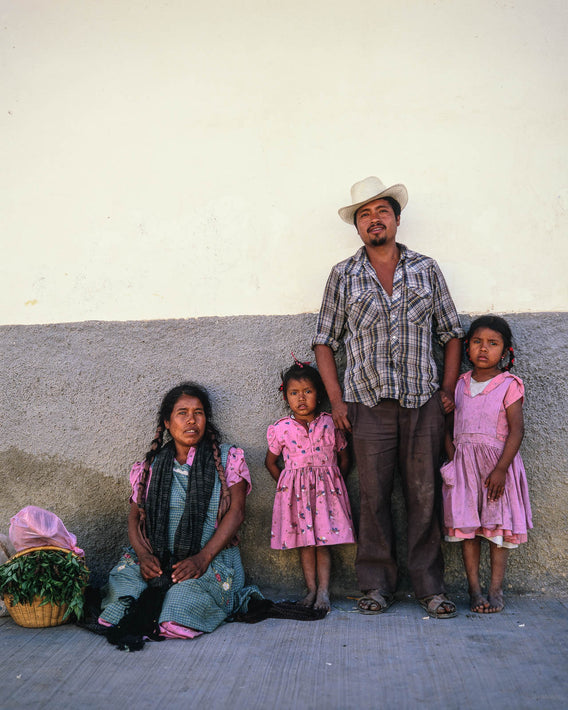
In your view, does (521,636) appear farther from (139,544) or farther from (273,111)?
(273,111)

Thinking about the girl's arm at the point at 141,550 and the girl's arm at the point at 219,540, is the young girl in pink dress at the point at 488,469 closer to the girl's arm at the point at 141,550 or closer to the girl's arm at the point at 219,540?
the girl's arm at the point at 219,540

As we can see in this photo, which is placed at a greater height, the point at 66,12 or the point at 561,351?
the point at 66,12

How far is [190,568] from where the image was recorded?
3.19 meters

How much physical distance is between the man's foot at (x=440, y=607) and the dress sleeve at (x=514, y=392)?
97 centimetres

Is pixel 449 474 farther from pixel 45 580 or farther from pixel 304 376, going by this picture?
pixel 45 580

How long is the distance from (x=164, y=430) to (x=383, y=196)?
5.75 ft

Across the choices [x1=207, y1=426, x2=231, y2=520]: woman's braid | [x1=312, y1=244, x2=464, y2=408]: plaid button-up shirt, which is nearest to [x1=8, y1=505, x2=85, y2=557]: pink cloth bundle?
[x1=207, y1=426, x2=231, y2=520]: woman's braid

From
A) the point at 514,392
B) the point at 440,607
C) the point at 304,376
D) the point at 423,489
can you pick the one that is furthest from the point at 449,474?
the point at 304,376

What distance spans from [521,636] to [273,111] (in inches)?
116

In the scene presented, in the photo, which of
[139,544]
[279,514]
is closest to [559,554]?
[279,514]

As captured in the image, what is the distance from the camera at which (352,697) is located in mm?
2389

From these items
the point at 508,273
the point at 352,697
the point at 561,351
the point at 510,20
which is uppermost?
the point at 510,20

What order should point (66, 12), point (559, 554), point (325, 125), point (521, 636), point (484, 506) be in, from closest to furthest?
point (521, 636) < point (484, 506) < point (559, 554) < point (325, 125) < point (66, 12)

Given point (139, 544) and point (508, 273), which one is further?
point (508, 273)
